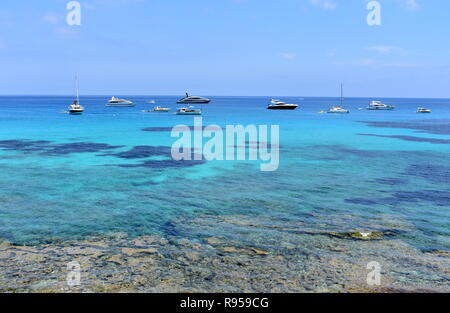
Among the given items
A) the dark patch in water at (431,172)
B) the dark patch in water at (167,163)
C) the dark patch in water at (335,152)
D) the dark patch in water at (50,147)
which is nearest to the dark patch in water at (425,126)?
the dark patch in water at (335,152)

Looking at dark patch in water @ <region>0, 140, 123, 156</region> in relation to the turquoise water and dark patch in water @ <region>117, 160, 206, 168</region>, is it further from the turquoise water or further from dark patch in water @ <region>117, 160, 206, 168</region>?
dark patch in water @ <region>117, 160, 206, 168</region>

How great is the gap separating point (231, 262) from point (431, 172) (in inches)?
873

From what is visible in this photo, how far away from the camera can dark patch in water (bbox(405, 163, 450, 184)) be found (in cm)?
2525

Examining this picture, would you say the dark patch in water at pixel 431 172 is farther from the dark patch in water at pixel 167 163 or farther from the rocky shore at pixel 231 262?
the dark patch in water at pixel 167 163

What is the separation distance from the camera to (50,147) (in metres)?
40.1

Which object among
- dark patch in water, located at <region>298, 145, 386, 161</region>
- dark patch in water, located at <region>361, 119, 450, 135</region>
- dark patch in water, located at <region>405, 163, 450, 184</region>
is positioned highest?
dark patch in water, located at <region>361, 119, 450, 135</region>

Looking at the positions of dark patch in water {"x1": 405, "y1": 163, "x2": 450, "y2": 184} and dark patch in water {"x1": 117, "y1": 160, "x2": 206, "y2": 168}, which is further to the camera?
dark patch in water {"x1": 117, "y1": 160, "x2": 206, "y2": 168}

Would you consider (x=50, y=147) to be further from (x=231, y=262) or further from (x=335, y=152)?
(x=231, y=262)

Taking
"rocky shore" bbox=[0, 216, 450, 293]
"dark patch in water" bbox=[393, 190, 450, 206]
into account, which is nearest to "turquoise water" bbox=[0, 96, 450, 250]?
"dark patch in water" bbox=[393, 190, 450, 206]

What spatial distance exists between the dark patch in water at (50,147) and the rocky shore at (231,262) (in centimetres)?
2552

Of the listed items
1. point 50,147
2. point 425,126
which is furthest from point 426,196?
point 425,126

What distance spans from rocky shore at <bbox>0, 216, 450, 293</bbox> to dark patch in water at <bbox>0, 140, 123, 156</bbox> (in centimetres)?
2552

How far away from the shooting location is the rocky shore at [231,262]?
10.4m
